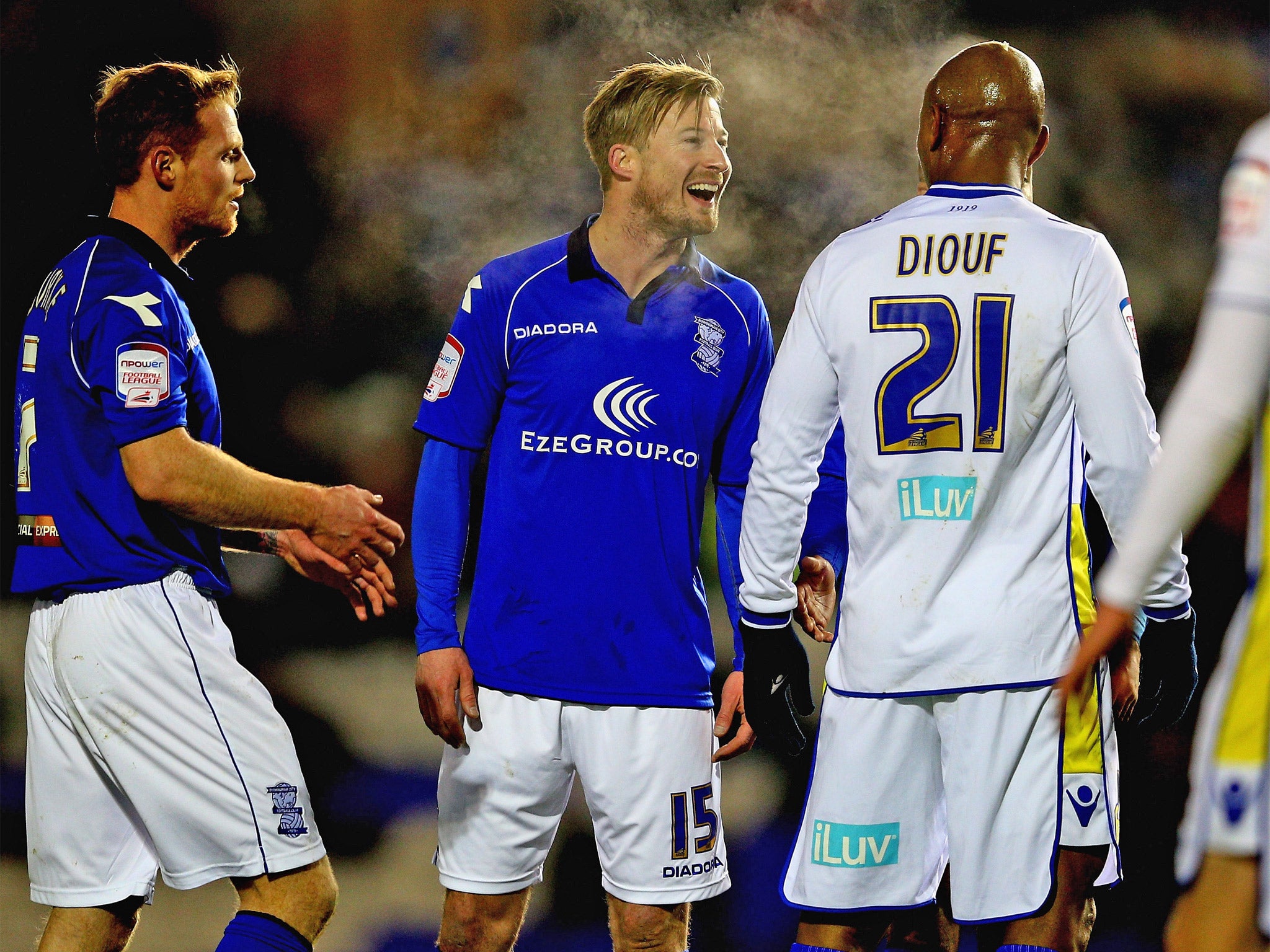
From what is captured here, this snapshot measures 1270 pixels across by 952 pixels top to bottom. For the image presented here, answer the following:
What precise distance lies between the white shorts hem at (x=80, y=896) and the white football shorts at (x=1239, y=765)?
5.93 feet

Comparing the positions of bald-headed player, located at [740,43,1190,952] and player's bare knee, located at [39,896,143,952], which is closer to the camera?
bald-headed player, located at [740,43,1190,952]

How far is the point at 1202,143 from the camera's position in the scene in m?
3.28

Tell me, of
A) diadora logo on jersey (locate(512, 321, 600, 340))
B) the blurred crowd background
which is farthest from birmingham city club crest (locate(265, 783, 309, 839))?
the blurred crowd background

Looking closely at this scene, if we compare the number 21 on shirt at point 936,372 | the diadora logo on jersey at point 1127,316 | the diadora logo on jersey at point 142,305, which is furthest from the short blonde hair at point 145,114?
the diadora logo on jersey at point 1127,316

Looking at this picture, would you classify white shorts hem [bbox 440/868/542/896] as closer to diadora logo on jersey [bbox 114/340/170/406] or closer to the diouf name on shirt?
the diouf name on shirt

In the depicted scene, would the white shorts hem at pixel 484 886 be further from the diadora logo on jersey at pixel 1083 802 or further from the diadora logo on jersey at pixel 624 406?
the diadora logo on jersey at pixel 1083 802

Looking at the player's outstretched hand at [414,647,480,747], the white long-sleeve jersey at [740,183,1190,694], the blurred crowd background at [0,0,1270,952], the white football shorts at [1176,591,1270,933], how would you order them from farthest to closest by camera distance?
the blurred crowd background at [0,0,1270,952]
the player's outstretched hand at [414,647,480,747]
the white long-sleeve jersey at [740,183,1190,694]
the white football shorts at [1176,591,1270,933]

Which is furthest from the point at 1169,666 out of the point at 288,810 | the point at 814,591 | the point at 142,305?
the point at 142,305

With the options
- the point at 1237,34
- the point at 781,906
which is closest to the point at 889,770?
the point at 781,906

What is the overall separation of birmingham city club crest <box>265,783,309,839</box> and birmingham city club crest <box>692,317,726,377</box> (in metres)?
1.08

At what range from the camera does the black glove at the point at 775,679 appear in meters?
2.26

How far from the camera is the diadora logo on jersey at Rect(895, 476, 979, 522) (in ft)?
6.61

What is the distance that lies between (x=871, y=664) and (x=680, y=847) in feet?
1.97

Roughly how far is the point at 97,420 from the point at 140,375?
5.1 inches
